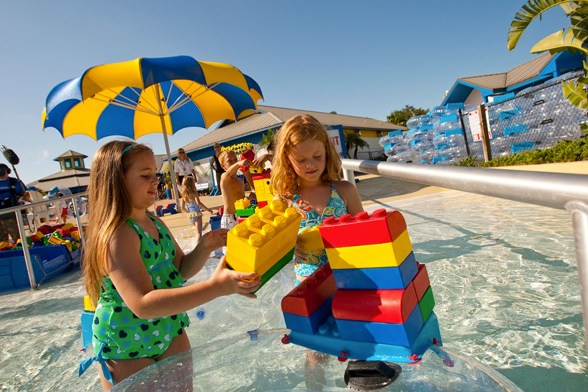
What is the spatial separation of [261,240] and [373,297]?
12.3 inches

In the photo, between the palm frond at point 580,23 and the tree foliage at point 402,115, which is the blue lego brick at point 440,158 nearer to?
the palm frond at point 580,23

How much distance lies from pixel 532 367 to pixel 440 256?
83.1 inches

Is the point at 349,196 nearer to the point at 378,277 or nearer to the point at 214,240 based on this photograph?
the point at 214,240

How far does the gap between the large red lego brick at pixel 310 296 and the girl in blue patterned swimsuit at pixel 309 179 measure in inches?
24.0

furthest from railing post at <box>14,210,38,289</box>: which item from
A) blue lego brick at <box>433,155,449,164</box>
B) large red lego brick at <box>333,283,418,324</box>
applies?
blue lego brick at <box>433,155,449,164</box>

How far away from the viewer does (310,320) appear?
1.11m

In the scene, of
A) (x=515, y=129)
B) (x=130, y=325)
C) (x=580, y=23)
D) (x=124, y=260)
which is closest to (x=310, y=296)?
(x=124, y=260)

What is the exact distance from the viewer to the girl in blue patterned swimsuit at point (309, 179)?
1.86 m

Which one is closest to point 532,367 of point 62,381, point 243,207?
point 62,381

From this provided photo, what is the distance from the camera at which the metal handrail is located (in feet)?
1.70

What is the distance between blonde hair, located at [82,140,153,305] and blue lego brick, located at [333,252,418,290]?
87 centimetres

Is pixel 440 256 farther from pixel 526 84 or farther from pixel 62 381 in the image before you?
pixel 526 84

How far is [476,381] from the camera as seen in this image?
1.12m

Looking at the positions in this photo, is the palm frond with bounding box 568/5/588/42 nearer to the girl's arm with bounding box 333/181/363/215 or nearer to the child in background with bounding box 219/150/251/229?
the child in background with bounding box 219/150/251/229
